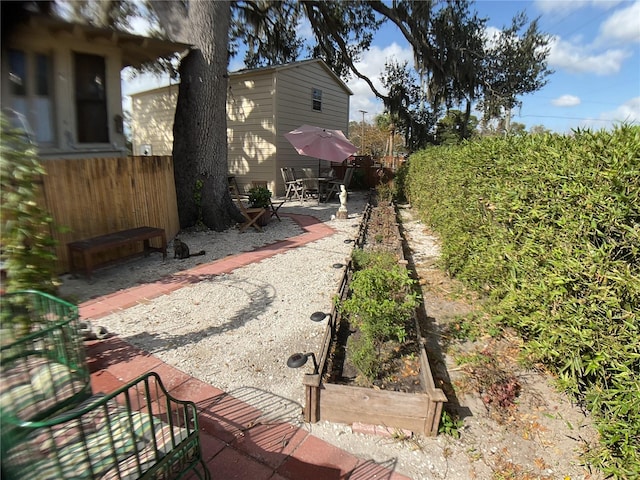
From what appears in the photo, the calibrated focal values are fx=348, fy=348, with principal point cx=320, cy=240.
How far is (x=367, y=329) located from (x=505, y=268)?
1660mm

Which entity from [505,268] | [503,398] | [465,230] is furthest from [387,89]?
[503,398]

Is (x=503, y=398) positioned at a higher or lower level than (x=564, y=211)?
lower

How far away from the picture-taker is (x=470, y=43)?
15.1 metres

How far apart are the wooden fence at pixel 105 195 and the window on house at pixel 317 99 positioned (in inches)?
356

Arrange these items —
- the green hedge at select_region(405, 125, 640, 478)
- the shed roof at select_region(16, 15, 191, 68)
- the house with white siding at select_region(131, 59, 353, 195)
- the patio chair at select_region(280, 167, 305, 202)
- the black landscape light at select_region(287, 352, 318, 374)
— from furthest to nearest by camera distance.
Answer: the house with white siding at select_region(131, 59, 353, 195) < the patio chair at select_region(280, 167, 305, 202) < the shed roof at select_region(16, 15, 191, 68) < the black landscape light at select_region(287, 352, 318, 374) < the green hedge at select_region(405, 125, 640, 478)

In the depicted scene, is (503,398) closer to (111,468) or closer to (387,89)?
(111,468)

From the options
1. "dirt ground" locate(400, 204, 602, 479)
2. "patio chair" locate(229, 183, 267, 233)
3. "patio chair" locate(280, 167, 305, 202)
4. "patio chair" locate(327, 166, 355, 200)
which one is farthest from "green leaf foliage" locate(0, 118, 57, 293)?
"patio chair" locate(327, 166, 355, 200)

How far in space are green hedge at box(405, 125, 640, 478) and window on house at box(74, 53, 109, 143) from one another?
21.9 feet

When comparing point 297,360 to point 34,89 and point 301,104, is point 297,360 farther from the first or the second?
point 301,104

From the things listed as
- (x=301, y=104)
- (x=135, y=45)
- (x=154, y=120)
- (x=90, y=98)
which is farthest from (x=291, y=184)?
(x=154, y=120)

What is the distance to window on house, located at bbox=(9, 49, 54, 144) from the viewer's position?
281 centimetres

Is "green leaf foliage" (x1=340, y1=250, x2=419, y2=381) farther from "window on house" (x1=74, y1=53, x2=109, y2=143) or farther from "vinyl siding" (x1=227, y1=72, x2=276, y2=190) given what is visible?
"vinyl siding" (x1=227, y1=72, x2=276, y2=190)

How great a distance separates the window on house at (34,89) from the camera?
2812mm

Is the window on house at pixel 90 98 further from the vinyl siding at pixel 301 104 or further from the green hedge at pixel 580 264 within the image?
the vinyl siding at pixel 301 104
